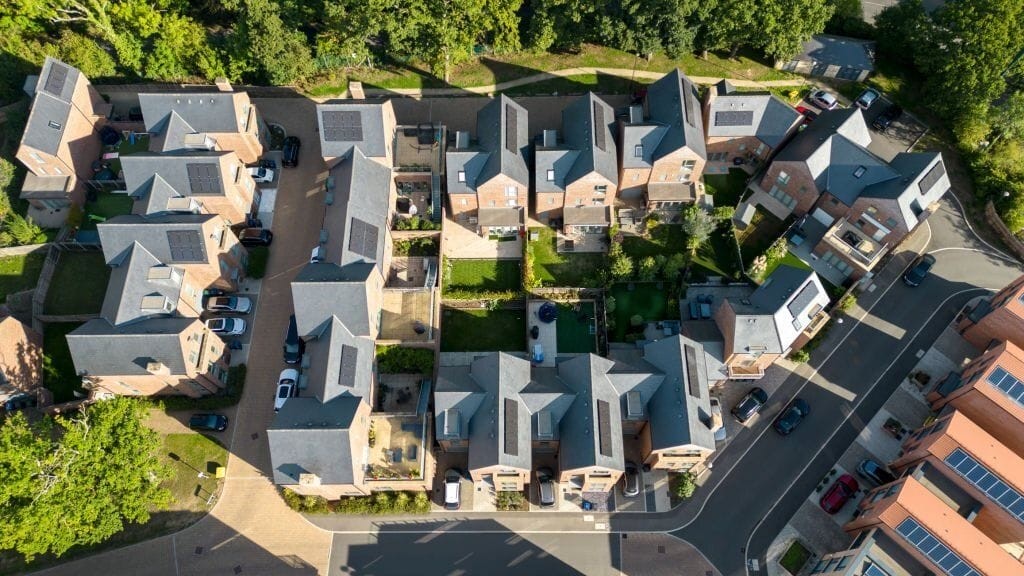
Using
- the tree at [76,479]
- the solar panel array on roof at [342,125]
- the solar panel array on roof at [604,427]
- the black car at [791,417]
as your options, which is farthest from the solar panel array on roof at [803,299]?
the tree at [76,479]

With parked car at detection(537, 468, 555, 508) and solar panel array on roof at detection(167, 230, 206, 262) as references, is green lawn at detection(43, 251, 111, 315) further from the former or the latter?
parked car at detection(537, 468, 555, 508)

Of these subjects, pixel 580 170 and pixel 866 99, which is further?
pixel 866 99

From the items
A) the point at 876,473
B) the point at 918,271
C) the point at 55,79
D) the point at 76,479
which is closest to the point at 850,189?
the point at 918,271

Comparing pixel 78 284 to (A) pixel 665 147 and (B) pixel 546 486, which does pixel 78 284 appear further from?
(A) pixel 665 147

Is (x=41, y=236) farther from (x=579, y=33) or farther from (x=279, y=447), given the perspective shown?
(x=579, y=33)

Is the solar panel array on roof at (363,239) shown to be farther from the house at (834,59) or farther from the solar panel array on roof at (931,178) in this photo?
the house at (834,59)

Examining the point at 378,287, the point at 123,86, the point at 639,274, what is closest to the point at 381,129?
the point at 378,287
